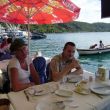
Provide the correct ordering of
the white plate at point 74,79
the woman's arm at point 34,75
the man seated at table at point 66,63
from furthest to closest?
the woman's arm at point 34,75, the man seated at table at point 66,63, the white plate at point 74,79

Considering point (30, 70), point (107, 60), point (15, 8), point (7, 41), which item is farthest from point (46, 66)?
point (107, 60)

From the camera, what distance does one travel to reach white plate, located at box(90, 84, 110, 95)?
1659mm

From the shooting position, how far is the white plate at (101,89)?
5.44 feet

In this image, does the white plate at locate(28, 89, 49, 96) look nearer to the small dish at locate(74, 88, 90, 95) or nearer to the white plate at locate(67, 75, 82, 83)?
the small dish at locate(74, 88, 90, 95)

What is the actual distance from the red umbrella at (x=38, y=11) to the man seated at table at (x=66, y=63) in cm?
102

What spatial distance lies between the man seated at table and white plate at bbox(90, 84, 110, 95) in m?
0.49

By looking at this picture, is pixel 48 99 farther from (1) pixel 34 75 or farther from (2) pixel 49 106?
(1) pixel 34 75

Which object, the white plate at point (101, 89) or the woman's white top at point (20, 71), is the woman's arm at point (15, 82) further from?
the white plate at point (101, 89)

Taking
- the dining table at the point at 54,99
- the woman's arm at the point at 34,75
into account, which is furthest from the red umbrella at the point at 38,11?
the dining table at the point at 54,99

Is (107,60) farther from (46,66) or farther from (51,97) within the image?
(51,97)

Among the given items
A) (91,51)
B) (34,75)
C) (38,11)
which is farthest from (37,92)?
(91,51)

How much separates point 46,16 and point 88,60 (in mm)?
9112

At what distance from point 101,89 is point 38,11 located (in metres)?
2.34

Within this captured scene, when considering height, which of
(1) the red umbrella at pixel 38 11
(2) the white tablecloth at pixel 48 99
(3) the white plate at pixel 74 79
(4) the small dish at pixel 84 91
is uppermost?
(1) the red umbrella at pixel 38 11
